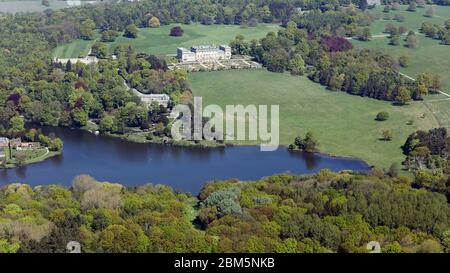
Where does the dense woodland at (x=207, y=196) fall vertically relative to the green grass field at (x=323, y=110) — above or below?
above

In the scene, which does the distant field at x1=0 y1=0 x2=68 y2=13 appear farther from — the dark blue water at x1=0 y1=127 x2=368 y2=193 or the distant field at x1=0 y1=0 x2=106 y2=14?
the dark blue water at x1=0 y1=127 x2=368 y2=193

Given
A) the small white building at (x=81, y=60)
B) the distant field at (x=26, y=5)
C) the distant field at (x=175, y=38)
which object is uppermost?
the distant field at (x=26, y=5)

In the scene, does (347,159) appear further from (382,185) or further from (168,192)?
(168,192)

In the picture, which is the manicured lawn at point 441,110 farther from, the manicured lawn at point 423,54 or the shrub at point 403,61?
the shrub at point 403,61

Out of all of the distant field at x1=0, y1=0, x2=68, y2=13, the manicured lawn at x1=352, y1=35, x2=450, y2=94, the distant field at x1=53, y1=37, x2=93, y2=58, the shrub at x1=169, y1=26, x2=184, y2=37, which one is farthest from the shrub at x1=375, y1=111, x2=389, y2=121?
the distant field at x1=0, y1=0, x2=68, y2=13

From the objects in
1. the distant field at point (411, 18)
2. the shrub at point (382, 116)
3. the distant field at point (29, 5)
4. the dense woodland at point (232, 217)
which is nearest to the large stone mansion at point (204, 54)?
the distant field at point (411, 18)

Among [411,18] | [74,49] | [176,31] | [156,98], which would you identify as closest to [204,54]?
[176,31]
